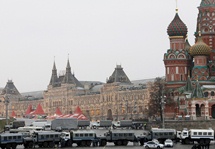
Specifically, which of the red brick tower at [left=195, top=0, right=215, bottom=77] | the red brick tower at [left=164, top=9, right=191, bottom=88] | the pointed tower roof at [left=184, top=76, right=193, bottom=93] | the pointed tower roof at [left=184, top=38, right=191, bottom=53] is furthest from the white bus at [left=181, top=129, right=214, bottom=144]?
the pointed tower roof at [left=184, top=38, right=191, bottom=53]

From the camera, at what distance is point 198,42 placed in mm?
113062

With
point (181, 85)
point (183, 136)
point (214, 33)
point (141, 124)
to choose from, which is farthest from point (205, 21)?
point (183, 136)

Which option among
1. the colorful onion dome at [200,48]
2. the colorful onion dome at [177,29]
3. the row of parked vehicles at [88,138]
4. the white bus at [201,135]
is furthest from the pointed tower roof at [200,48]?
the white bus at [201,135]

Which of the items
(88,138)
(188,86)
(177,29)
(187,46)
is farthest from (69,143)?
(187,46)

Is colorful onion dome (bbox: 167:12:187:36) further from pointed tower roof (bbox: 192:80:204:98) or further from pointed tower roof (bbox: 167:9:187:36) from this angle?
pointed tower roof (bbox: 192:80:204:98)

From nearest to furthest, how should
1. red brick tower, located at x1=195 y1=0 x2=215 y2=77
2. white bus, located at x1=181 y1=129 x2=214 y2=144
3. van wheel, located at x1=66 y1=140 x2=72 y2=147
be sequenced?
van wheel, located at x1=66 y1=140 x2=72 y2=147 → white bus, located at x1=181 y1=129 x2=214 y2=144 → red brick tower, located at x1=195 y1=0 x2=215 y2=77

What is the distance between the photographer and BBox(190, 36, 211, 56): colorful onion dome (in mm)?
112244

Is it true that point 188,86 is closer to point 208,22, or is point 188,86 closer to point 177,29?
point 177,29

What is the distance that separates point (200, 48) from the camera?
368ft

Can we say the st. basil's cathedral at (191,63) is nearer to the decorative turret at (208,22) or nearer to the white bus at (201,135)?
the decorative turret at (208,22)

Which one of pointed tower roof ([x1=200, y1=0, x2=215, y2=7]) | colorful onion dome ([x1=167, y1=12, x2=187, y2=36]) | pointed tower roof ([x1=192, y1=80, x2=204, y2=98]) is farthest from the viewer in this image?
colorful onion dome ([x1=167, y1=12, x2=187, y2=36])

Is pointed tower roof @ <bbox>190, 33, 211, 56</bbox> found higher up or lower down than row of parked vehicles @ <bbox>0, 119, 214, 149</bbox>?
higher up

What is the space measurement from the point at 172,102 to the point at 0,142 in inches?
2146

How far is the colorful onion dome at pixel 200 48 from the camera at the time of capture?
4419 inches
